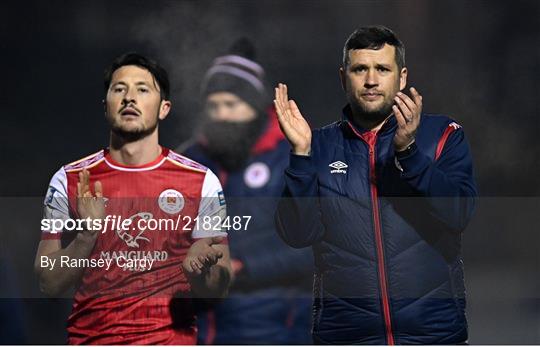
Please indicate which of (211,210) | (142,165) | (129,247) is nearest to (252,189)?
(211,210)

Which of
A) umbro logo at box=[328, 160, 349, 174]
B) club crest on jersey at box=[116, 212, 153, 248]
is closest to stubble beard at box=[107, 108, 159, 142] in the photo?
club crest on jersey at box=[116, 212, 153, 248]

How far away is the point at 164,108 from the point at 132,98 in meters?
0.15

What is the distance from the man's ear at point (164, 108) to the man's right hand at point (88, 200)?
0.43 metres

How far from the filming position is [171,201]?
546cm

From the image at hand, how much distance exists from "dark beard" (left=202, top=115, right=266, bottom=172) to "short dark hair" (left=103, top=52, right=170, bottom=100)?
259 mm

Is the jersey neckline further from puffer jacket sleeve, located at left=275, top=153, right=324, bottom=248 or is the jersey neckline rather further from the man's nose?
the man's nose

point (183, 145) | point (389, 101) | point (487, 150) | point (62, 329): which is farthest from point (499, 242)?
point (62, 329)

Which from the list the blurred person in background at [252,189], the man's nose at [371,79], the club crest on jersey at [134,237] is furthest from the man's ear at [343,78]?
the club crest on jersey at [134,237]

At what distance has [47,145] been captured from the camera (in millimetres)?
5461

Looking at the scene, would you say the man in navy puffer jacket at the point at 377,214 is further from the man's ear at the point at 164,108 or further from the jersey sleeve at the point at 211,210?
the man's ear at the point at 164,108

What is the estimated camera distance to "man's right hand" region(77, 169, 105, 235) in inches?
214

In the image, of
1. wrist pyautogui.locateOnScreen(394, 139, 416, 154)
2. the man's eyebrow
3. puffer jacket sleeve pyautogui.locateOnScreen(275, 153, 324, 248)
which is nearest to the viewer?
wrist pyautogui.locateOnScreen(394, 139, 416, 154)

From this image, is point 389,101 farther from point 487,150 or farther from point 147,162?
point 147,162

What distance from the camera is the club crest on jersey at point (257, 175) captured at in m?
5.45
